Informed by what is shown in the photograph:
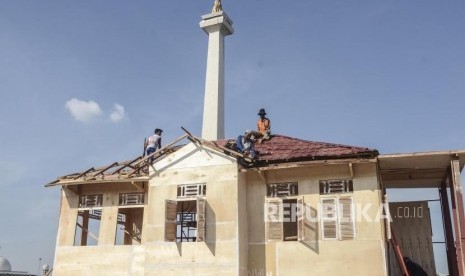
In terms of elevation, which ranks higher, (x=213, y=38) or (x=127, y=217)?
(x=213, y=38)

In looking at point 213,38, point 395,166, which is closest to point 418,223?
point 395,166

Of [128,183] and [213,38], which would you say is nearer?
[128,183]

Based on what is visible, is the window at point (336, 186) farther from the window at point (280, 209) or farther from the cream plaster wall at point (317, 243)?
the window at point (280, 209)

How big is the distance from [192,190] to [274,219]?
288 centimetres

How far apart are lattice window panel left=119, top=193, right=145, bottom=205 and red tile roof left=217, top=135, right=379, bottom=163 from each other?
3.56 metres

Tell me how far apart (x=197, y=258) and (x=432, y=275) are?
30.0 feet

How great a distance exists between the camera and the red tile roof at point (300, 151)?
14188 mm

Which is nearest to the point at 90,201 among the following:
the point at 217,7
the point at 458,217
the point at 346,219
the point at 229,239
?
the point at 229,239

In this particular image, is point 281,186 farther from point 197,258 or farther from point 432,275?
point 432,275

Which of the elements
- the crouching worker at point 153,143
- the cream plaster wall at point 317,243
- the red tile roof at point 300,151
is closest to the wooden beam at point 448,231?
the cream plaster wall at point 317,243

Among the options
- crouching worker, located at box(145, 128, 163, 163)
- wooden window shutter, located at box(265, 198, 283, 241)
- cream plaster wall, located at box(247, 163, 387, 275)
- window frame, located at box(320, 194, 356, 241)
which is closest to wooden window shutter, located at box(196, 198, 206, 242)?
cream plaster wall, located at box(247, 163, 387, 275)

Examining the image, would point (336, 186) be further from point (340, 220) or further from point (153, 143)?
→ point (153, 143)

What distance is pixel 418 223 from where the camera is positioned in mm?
17703

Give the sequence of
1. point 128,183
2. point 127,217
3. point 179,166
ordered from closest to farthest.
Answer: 1. point 179,166
2. point 128,183
3. point 127,217
